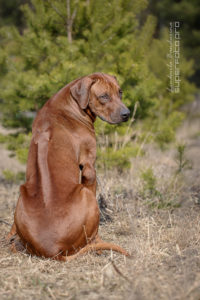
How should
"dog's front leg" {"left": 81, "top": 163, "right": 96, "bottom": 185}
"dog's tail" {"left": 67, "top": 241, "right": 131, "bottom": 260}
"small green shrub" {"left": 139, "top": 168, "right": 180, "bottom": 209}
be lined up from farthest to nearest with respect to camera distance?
"small green shrub" {"left": 139, "top": 168, "right": 180, "bottom": 209} → "dog's front leg" {"left": 81, "top": 163, "right": 96, "bottom": 185} → "dog's tail" {"left": 67, "top": 241, "right": 131, "bottom": 260}

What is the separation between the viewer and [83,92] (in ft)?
12.7

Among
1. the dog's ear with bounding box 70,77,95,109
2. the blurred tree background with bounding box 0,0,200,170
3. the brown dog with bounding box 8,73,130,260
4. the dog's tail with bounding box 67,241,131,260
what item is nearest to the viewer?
the brown dog with bounding box 8,73,130,260

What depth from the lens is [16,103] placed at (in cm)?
624

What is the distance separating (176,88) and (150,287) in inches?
181

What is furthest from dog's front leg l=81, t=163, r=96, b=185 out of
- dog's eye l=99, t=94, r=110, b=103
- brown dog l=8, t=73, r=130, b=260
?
dog's eye l=99, t=94, r=110, b=103

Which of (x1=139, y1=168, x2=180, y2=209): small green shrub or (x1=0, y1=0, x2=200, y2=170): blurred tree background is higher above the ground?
(x1=0, y1=0, x2=200, y2=170): blurred tree background

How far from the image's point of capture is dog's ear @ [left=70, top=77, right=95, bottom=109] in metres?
3.87

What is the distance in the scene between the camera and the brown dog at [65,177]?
3164 mm

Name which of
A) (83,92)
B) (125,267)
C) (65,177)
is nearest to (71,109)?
(83,92)

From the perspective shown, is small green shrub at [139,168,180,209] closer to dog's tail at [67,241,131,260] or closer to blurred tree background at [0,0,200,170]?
blurred tree background at [0,0,200,170]

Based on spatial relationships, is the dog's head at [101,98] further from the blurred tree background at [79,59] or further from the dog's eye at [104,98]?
the blurred tree background at [79,59]

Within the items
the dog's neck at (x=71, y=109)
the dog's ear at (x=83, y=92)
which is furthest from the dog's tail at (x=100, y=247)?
the dog's ear at (x=83, y=92)

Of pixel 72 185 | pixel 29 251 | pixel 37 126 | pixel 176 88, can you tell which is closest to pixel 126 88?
pixel 176 88

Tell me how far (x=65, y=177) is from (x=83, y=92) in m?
1.00
